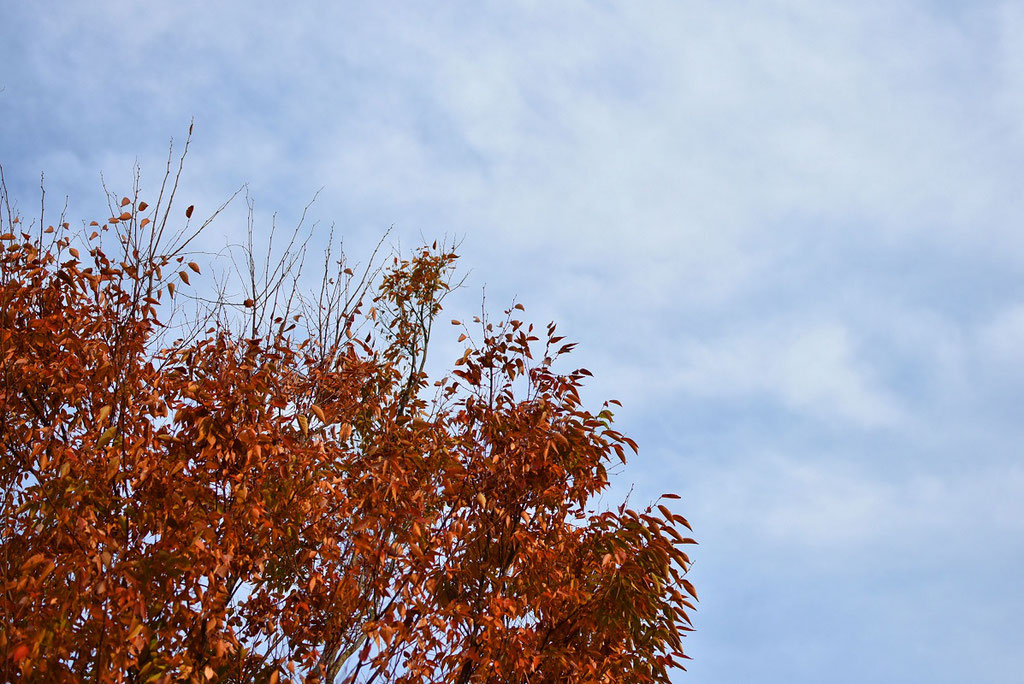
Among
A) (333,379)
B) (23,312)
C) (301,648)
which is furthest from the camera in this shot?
(333,379)

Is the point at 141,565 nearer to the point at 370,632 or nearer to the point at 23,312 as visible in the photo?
the point at 370,632

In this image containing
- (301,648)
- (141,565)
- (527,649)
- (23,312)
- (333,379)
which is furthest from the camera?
(333,379)

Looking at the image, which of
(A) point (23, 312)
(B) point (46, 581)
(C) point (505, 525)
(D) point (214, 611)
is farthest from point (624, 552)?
(A) point (23, 312)

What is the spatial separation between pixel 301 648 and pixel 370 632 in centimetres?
49

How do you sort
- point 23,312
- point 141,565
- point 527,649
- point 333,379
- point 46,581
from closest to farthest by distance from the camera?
point 141,565, point 46,581, point 527,649, point 23,312, point 333,379

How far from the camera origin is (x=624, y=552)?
4.53 meters

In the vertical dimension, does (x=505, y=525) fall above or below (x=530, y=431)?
below

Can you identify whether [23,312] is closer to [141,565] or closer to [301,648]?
[141,565]

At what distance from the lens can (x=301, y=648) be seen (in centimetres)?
403

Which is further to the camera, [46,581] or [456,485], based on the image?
[456,485]

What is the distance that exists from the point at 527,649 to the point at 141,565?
2.04 m

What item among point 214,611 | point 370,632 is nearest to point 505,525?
point 370,632

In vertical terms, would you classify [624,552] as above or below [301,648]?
above

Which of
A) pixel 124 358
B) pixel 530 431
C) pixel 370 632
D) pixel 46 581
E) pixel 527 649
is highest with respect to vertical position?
pixel 530 431
